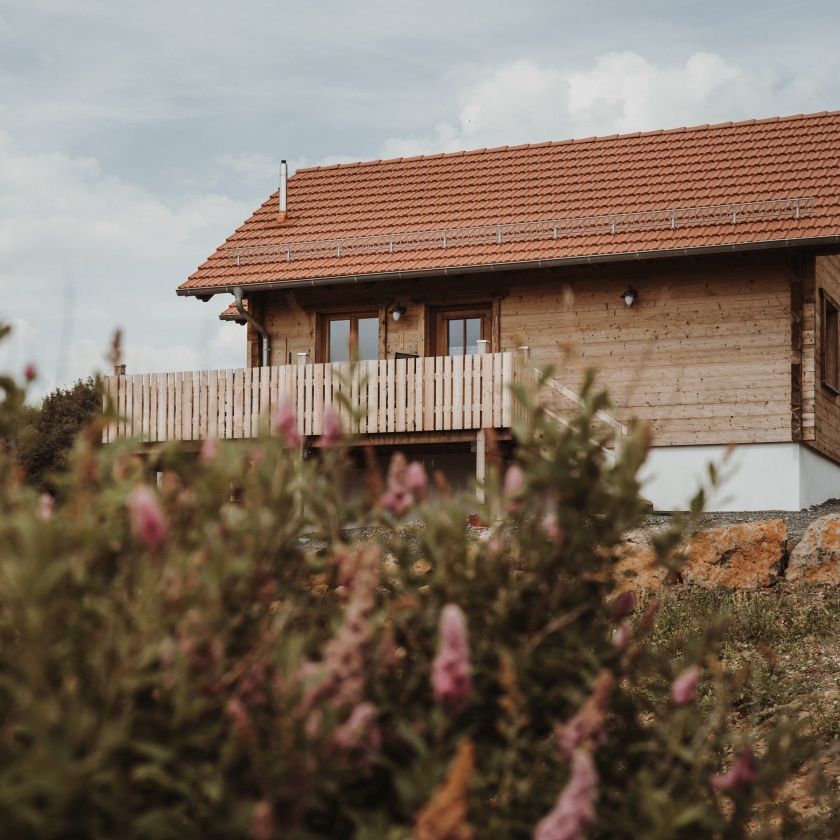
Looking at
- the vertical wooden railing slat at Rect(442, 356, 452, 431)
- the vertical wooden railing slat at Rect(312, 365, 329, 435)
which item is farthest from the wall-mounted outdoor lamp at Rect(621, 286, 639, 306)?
the vertical wooden railing slat at Rect(312, 365, 329, 435)

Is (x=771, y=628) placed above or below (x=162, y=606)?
below

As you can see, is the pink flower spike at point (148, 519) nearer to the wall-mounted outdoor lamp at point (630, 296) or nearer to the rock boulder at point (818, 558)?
the rock boulder at point (818, 558)

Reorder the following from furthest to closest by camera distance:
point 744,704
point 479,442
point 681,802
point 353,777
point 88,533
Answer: point 479,442 → point 744,704 → point 681,802 → point 353,777 → point 88,533

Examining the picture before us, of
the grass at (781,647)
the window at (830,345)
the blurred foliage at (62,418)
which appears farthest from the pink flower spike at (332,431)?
the blurred foliage at (62,418)

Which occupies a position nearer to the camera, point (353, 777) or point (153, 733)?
point (153, 733)

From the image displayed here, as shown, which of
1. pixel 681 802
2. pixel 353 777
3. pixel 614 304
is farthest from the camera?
pixel 614 304

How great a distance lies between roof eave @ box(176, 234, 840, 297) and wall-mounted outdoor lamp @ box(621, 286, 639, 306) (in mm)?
439

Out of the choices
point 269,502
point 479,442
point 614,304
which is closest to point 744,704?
point 269,502

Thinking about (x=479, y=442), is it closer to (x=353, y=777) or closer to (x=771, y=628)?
(x=771, y=628)

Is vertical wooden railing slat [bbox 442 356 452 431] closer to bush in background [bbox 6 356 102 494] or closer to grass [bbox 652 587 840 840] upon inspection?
grass [bbox 652 587 840 840]

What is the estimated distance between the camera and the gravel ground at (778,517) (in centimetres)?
1402

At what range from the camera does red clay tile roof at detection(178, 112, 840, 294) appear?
687 inches

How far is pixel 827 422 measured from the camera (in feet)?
59.8

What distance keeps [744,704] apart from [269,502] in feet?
20.9
